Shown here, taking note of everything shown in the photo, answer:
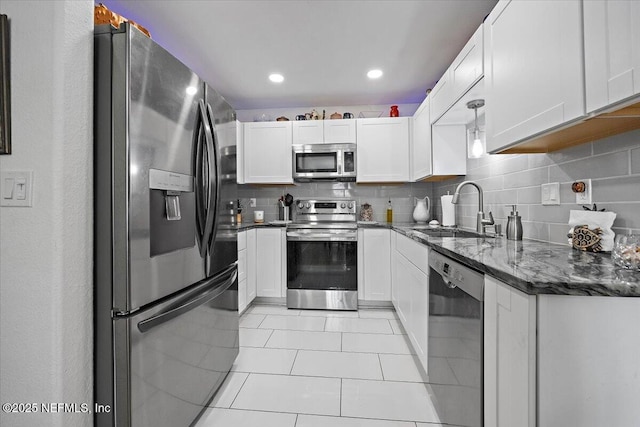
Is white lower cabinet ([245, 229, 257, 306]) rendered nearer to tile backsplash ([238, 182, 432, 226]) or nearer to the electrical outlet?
tile backsplash ([238, 182, 432, 226])

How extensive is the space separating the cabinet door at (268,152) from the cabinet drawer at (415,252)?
5.28ft

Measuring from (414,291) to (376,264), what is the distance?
1.07 meters

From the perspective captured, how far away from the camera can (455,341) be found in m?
1.25

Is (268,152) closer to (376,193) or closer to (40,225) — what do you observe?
(376,193)

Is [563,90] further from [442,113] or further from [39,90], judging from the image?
[39,90]

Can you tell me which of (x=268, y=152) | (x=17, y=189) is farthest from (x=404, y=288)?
(x=17, y=189)

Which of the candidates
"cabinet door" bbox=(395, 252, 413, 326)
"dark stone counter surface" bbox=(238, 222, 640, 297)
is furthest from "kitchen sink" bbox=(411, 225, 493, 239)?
"dark stone counter surface" bbox=(238, 222, 640, 297)

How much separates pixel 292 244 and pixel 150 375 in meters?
2.10

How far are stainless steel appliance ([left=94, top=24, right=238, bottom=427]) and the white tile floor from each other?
284 millimetres

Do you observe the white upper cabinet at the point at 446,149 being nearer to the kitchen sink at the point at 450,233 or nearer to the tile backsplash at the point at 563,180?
the tile backsplash at the point at 563,180

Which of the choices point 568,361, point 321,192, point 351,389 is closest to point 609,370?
point 568,361

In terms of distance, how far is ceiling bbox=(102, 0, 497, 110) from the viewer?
1.98 metres

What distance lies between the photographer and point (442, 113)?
234 centimetres

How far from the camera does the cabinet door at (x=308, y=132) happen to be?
351 centimetres
